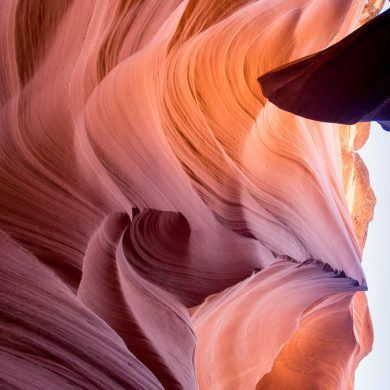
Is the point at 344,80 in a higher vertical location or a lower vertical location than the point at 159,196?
higher

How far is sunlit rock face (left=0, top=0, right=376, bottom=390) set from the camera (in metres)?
1.98

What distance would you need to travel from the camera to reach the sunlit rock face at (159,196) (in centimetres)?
198

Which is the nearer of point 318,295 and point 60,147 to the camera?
point 60,147

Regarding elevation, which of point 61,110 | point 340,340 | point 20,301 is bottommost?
point 340,340

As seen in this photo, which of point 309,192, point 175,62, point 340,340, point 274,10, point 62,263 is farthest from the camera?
point 340,340

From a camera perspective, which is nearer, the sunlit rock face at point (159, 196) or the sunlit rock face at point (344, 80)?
the sunlit rock face at point (159, 196)

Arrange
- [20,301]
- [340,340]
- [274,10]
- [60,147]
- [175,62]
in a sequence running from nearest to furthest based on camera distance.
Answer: [20,301]
[60,147]
[175,62]
[274,10]
[340,340]

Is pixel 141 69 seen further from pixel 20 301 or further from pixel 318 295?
pixel 318 295

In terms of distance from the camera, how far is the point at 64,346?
174cm

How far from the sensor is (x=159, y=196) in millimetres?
3381

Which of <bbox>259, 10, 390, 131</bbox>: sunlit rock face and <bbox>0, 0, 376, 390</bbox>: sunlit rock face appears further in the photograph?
<bbox>259, 10, 390, 131</bbox>: sunlit rock face

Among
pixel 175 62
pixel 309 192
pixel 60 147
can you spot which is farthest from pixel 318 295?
pixel 60 147

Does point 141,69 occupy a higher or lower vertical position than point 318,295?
higher

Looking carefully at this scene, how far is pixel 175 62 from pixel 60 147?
5.98 ft
